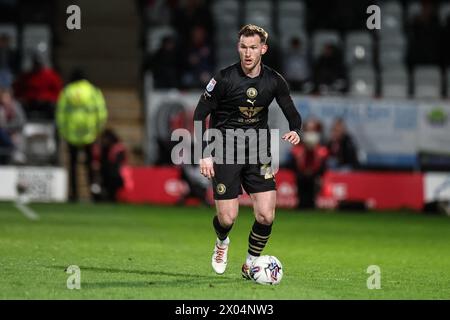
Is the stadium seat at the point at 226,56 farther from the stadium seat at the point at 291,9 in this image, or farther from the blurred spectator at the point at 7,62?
the blurred spectator at the point at 7,62

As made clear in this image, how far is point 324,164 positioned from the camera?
2361cm

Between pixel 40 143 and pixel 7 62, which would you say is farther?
pixel 7 62

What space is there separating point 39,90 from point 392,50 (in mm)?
8419

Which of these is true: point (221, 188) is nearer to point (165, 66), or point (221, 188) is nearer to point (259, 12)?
point (165, 66)

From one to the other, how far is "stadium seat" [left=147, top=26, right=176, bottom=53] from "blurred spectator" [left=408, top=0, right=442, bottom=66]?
552 centimetres

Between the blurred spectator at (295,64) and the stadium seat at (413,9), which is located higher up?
the stadium seat at (413,9)

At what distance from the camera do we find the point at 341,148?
24.2m

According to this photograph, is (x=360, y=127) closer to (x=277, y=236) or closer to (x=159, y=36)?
(x=159, y=36)

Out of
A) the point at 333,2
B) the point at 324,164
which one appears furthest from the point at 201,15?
the point at 324,164

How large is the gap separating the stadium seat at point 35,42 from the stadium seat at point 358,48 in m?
6.67

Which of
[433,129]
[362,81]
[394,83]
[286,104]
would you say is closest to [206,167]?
[286,104]

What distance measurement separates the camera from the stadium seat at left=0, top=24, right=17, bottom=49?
26.2 metres

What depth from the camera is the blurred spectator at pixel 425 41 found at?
2747 centimetres

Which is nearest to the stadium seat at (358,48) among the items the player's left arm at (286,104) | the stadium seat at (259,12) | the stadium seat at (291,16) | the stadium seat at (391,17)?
the stadium seat at (391,17)
